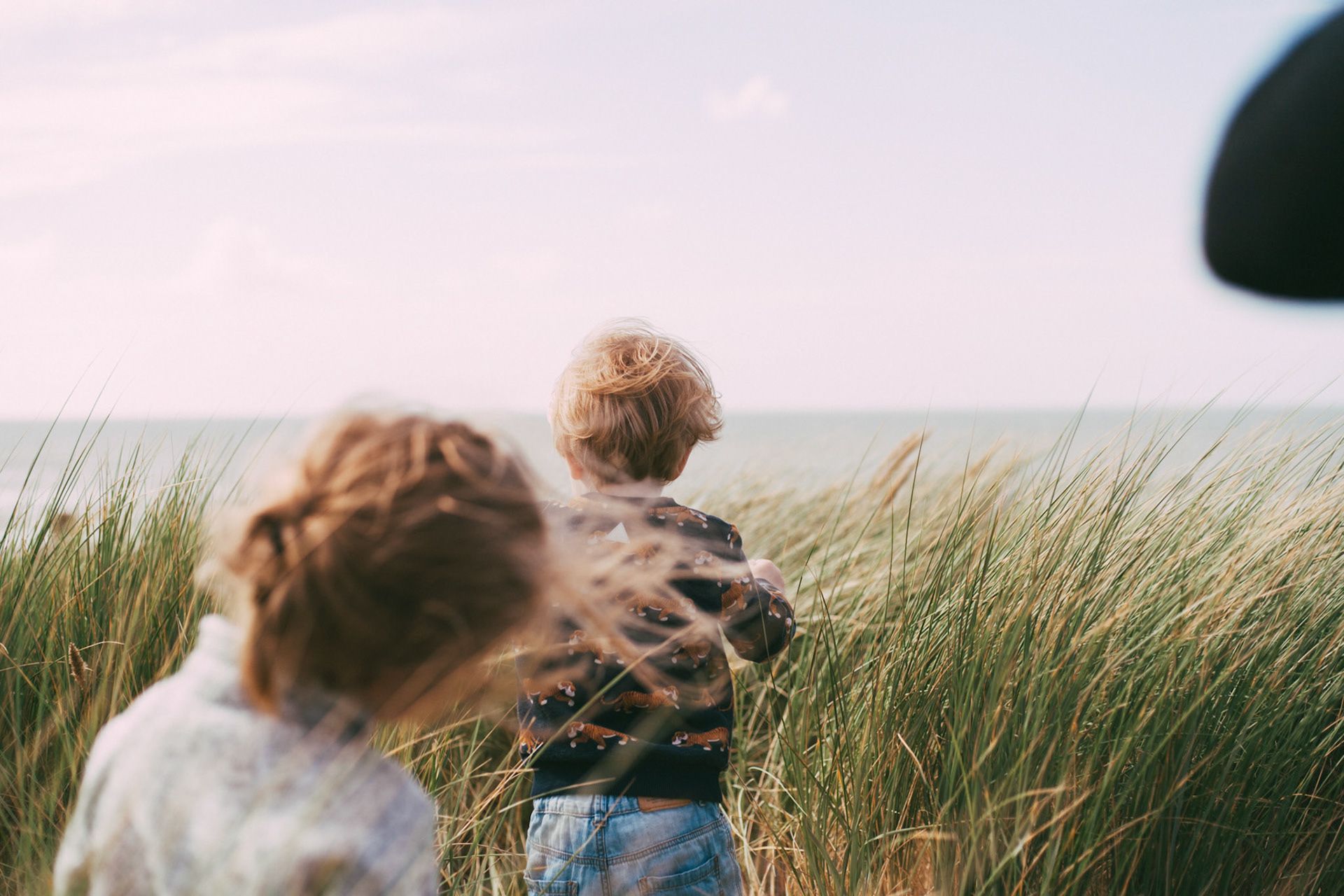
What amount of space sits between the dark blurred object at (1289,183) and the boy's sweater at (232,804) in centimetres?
134

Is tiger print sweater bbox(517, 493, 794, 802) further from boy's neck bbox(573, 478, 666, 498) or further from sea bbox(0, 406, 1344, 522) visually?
sea bbox(0, 406, 1344, 522)

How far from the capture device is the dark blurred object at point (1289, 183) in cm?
128

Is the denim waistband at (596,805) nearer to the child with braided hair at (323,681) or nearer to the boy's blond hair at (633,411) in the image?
the boy's blond hair at (633,411)

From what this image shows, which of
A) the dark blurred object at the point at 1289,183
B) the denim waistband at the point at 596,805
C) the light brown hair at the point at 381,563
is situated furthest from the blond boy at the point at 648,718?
the dark blurred object at the point at 1289,183

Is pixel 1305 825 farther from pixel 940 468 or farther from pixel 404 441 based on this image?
pixel 940 468

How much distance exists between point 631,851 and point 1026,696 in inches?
33.3

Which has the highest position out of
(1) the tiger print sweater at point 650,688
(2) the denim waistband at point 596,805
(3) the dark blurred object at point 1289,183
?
(3) the dark blurred object at point 1289,183

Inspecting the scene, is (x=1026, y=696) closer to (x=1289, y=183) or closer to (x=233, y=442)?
(x=1289, y=183)

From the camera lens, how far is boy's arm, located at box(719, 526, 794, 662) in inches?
80.6

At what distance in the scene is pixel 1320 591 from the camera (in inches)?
95.8

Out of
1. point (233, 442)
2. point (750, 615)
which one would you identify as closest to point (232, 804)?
point (750, 615)

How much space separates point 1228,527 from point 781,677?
1.54 meters

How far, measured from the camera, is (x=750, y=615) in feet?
6.72

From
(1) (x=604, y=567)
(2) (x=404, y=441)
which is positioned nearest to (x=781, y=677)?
(1) (x=604, y=567)
